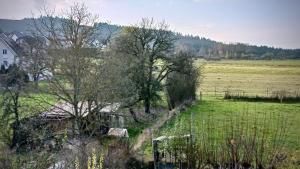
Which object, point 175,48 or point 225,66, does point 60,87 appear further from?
point 225,66

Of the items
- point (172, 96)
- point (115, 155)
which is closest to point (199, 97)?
point (172, 96)

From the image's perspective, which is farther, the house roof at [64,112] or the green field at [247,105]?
the green field at [247,105]

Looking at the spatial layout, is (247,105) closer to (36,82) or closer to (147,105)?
(147,105)

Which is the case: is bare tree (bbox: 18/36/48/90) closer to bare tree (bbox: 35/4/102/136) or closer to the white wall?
bare tree (bbox: 35/4/102/136)

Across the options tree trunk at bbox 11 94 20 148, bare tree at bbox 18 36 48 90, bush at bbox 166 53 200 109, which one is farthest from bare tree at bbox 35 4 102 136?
bush at bbox 166 53 200 109

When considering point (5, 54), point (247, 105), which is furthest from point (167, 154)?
point (5, 54)

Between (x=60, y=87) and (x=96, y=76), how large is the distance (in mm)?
1385

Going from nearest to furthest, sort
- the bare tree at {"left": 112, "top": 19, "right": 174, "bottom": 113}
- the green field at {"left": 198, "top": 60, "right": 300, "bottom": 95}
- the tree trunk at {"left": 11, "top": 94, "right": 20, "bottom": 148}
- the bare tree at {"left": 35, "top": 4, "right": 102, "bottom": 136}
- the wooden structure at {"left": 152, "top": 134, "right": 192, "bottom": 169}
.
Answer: the wooden structure at {"left": 152, "top": 134, "right": 192, "bottom": 169}
the bare tree at {"left": 35, "top": 4, "right": 102, "bottom": 136}
the tree trunk at {"left": 11, "top": 94, "right": 20, "bottom": 148}
the bare tree at {"left": 112, "top": 19, "right": 174, "bottom": 113}
the green field at {"left": 198, "top": 60, "right": 300, "bottom": 95}

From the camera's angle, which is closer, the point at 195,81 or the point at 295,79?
the point at 195,81

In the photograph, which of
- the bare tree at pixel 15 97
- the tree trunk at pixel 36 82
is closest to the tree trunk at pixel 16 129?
the bare tree at pixel 15 97

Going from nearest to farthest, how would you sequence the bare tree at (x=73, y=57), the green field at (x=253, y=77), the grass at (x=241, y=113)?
the bare tree at (x=73, y=57), the grass at (x=241, y=113), the green field at (x=253, y=77)

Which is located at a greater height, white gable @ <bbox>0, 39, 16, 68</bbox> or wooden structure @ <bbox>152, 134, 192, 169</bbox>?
white gable @ <bbox>0, 39, 16, 68</bbox>

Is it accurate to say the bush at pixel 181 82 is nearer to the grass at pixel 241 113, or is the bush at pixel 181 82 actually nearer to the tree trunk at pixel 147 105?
the grass at pixel 241 113

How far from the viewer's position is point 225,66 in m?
76.6
